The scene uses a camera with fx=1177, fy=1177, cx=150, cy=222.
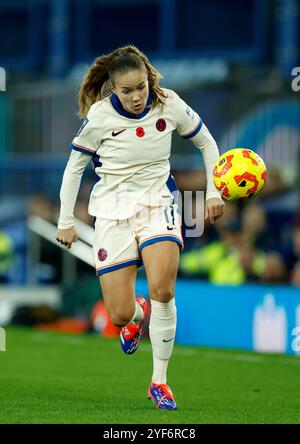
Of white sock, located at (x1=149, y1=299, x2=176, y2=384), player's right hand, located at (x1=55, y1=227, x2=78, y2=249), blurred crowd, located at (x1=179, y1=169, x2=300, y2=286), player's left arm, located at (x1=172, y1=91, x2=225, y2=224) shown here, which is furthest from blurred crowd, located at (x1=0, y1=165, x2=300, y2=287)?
white sock, located at (x1=149, y1=299, x2=176, y2=384)

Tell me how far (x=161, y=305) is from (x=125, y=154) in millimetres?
1027

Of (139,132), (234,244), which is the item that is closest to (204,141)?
(139,132)

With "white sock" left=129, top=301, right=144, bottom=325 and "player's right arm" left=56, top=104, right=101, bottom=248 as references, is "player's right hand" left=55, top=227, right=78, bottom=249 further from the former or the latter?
"white sock" left=129, top=301, right=144, bottom=325

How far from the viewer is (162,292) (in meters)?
7.61

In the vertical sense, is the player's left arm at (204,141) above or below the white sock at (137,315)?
above

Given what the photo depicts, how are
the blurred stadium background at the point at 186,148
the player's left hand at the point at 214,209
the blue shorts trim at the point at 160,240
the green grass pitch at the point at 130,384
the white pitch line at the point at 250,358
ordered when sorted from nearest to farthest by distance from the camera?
the green grass pitch at the point at 130,384, the blue shorts trim at the point at 160,240, the player's left hand at the point at 214,209, the white pitch line at the point at 250,358, the blurred stadium background at the point at 186,148

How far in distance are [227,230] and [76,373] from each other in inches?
203

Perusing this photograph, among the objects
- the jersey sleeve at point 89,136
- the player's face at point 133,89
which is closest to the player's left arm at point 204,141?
the player's face at point 133,89

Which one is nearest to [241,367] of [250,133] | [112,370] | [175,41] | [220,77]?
[112,370]

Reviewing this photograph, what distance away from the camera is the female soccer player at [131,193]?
304 inches

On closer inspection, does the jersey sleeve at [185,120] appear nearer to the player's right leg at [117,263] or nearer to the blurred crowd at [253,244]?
the player's right leg at [117,263]

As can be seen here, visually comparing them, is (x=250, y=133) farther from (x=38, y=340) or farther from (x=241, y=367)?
(x=241, y=367)

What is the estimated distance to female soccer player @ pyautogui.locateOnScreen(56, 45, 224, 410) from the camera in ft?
25.3

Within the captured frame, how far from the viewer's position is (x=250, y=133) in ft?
56.2
